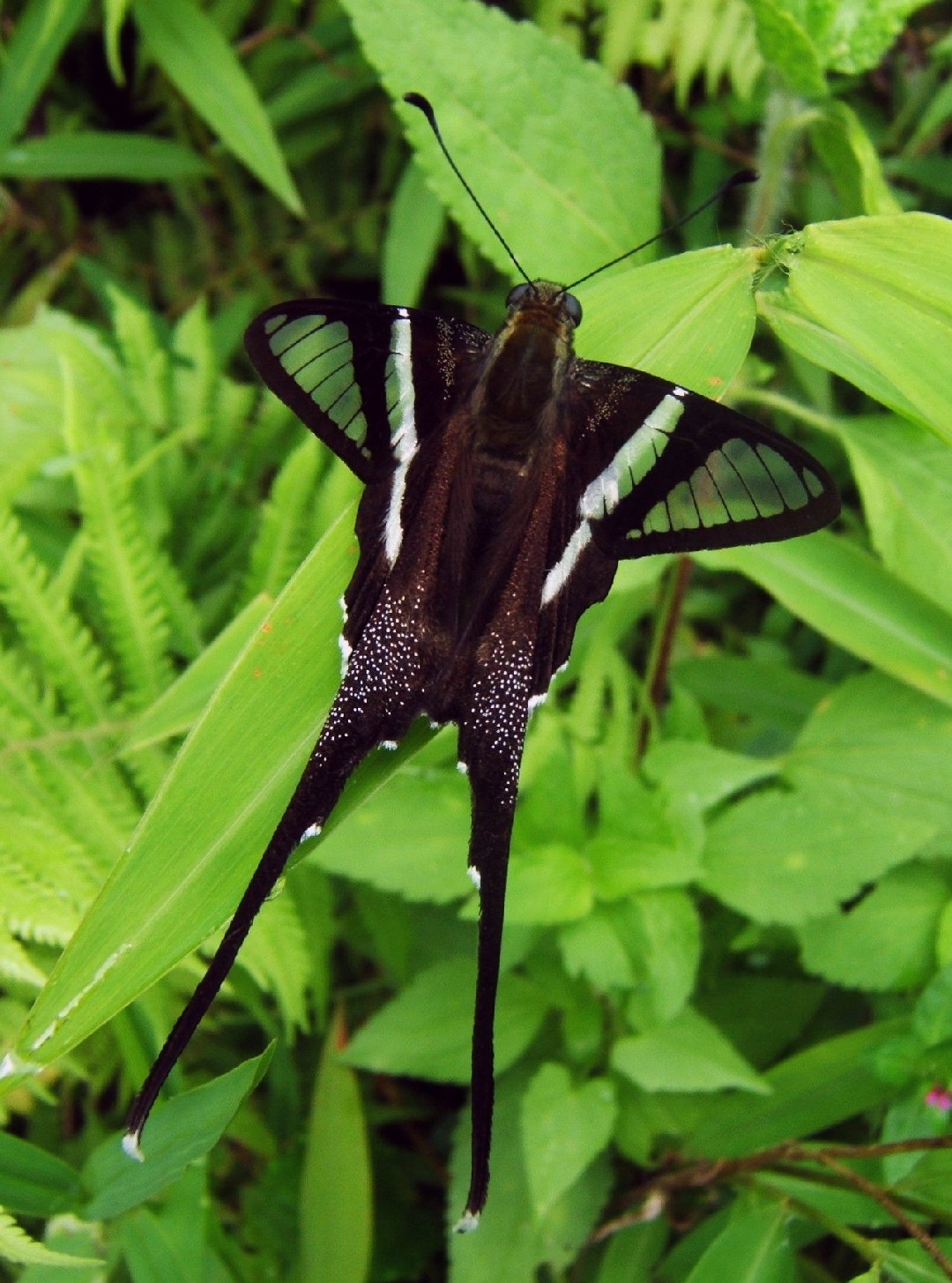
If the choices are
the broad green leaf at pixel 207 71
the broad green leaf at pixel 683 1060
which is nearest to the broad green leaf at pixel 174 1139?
the broad green leaf at pixel 683 1060

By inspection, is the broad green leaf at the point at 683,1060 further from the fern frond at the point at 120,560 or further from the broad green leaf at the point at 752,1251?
the fern frond at the point at 120,560

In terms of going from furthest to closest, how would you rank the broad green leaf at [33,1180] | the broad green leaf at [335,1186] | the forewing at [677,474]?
1. the broad green leaf at [335,1186]
2. the broad green leaf at [33,1180]
3. the forewing at [677,474]

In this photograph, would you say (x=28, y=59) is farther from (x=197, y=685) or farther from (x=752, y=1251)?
(x=752, y=1251)

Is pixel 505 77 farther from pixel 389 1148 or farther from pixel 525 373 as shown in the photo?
pixel 389 1148

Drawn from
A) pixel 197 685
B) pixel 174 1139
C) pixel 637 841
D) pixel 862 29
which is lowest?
pixel 174 1139

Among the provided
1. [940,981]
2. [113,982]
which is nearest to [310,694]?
[113,982]

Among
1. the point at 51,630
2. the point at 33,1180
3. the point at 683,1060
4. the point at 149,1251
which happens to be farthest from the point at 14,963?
the point at 683,1060
